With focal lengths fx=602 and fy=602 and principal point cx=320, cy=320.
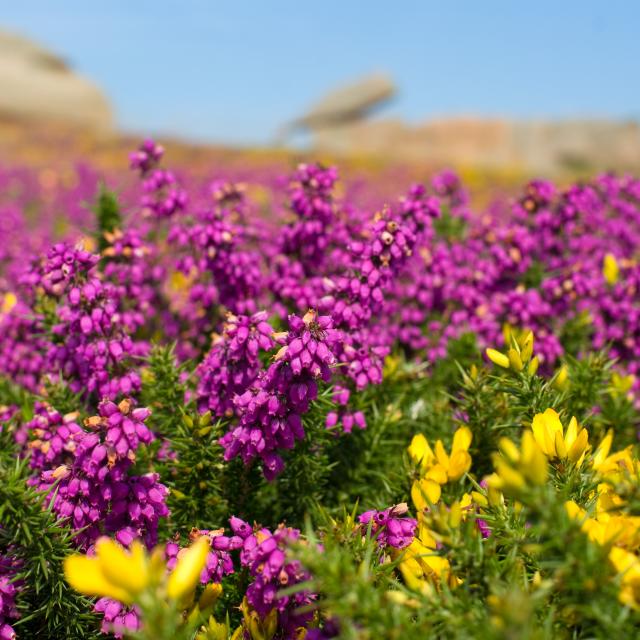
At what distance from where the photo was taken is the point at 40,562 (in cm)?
175

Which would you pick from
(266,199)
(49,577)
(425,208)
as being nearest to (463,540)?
(49,577)

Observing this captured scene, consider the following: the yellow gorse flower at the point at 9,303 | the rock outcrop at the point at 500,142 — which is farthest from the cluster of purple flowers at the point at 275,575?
the rock outcrop at the point at 500,142

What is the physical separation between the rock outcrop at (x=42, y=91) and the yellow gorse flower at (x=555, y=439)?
170 ft

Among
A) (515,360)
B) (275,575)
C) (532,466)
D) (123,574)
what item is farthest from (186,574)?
(515,360)

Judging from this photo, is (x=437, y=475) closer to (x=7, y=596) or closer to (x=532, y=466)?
(x=532, y=466)

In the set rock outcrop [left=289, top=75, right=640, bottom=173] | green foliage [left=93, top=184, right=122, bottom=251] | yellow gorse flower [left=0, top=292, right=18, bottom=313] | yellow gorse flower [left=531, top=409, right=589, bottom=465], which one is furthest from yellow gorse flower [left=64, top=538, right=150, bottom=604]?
rock outcrop [left=289, top=75, right=640, bottom=173]

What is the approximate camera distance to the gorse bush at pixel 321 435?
1351 mm

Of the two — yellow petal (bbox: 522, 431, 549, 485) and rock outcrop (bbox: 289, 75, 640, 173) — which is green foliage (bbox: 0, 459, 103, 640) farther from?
rock outcrop (bbox: 289, 75, 640, 173)

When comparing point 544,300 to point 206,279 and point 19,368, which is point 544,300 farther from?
point 19,368

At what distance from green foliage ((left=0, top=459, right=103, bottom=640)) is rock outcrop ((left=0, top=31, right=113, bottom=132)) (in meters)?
51.3

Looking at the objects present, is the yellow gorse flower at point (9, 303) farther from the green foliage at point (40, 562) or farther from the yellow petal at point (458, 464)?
the yellow petal at point (458, 464)

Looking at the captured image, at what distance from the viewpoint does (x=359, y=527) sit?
1762mm

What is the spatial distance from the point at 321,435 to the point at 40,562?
114cm

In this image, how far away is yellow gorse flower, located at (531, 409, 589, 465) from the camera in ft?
5.93
